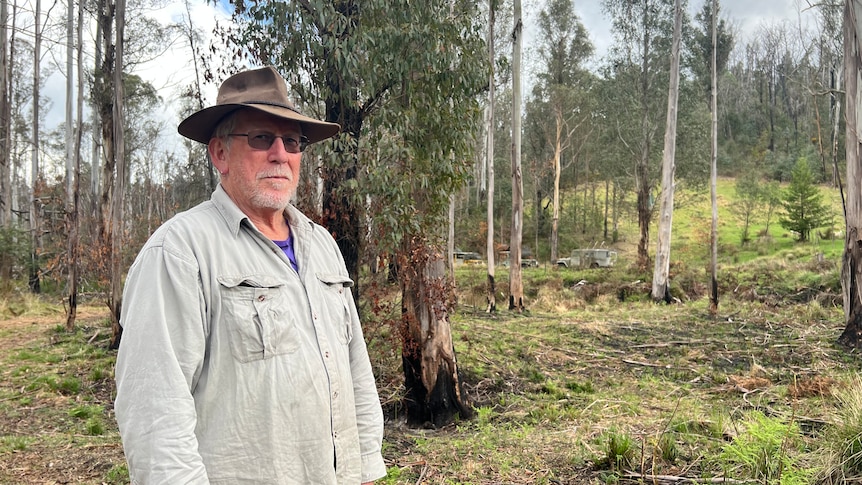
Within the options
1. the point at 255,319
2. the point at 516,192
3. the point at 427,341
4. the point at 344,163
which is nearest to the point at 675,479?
the point at 427,341

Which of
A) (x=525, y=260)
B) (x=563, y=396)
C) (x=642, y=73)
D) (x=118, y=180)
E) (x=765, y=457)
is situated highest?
(x=642, y=73)

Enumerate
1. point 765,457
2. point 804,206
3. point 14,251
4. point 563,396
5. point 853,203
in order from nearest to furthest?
point 765,457 < point 563,396 < point 853,203 < point 14,251 < point 804,206

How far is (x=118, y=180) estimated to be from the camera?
9.17 metres

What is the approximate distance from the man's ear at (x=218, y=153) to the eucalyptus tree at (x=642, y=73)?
2106cm

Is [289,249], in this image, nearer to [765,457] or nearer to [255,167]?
[255,167]

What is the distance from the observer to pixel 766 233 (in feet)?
87.1

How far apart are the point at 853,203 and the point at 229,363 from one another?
1007 cm

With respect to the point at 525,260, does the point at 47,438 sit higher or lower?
lower

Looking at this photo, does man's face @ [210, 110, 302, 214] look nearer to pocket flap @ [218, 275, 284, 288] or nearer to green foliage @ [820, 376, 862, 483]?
pocket flap @ [218, 275, 284, 288]

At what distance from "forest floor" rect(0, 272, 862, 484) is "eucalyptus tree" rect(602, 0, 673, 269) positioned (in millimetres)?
11018

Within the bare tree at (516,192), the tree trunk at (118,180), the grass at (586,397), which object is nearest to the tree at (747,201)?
the grass at (586,397)

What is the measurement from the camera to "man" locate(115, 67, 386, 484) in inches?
56.1

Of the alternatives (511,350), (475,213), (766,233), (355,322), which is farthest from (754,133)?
(355,322)

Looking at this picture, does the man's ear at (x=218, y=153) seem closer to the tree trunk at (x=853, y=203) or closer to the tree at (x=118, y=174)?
the tree at (x=118, y=174)
